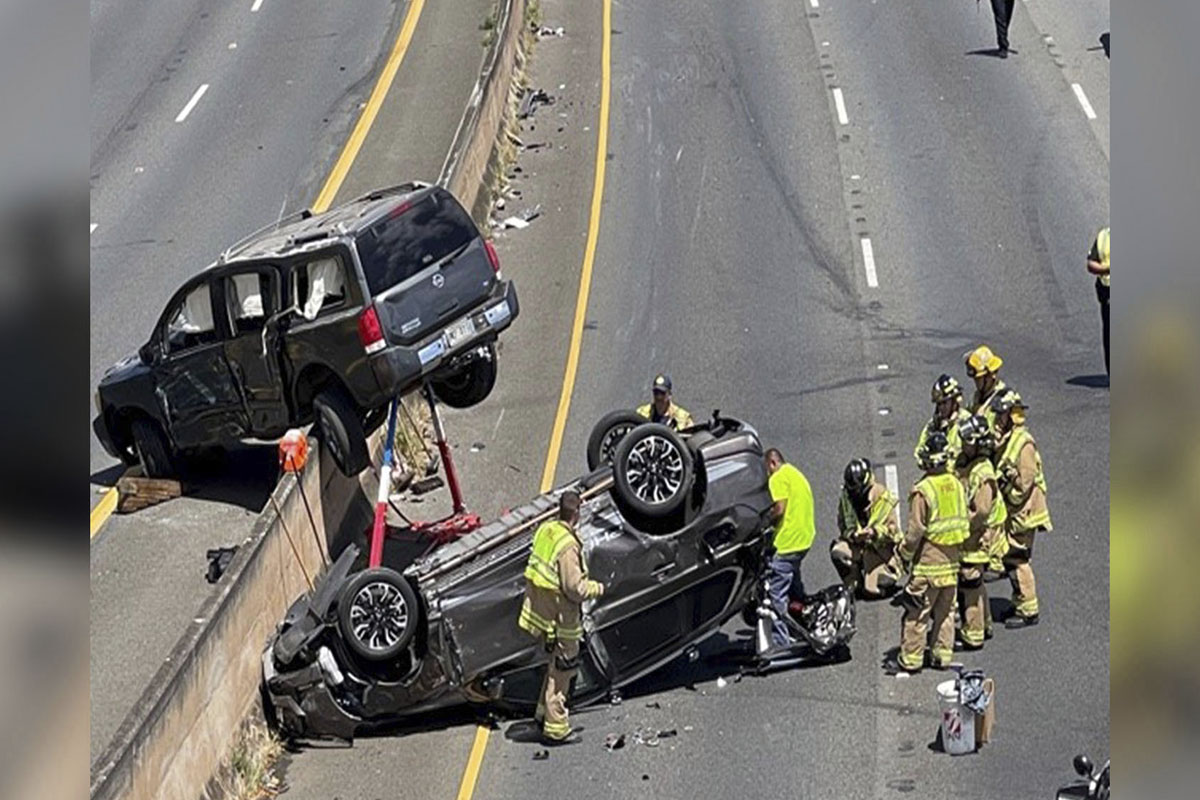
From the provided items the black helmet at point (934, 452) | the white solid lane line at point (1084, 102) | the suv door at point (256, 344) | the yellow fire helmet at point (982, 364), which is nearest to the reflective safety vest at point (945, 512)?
the black helmet at point (934, 452)

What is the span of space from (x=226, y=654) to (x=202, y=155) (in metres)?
18.1

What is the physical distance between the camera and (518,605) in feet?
46.8

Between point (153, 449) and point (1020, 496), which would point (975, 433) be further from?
point (153, 449)

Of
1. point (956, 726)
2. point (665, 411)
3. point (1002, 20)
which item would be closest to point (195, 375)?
point (665, 411)

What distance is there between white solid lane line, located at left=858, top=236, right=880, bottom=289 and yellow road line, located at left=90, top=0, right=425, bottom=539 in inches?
273

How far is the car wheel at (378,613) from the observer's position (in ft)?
46.3

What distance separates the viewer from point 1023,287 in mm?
23688

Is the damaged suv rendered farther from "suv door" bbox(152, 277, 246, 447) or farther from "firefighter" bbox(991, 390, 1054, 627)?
"suv door" bbox(152, 277, 246, 447)

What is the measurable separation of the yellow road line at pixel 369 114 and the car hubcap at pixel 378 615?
13.0 m

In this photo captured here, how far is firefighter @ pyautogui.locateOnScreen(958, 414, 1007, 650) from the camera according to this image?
Answer: 1468cm

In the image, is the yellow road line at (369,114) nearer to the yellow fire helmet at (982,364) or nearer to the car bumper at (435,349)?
the car bumper at (435,349)

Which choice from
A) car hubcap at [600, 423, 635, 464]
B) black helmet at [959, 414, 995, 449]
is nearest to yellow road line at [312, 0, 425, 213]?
car hubcap at [600, 423, 635, 464]

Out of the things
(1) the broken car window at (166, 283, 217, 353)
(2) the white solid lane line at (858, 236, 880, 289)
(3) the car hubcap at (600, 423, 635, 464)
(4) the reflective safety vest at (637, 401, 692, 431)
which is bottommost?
(2) the white solid lane line at (858, 236, 880, 289)
